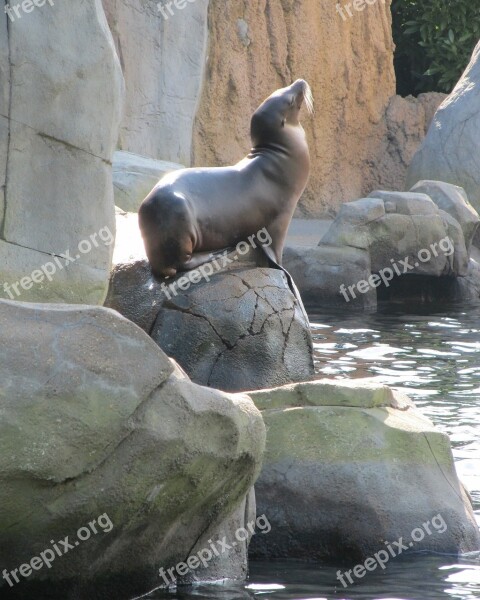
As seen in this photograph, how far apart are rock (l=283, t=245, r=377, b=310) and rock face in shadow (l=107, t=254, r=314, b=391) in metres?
4.06

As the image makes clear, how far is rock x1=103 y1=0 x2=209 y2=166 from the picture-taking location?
13.1 m

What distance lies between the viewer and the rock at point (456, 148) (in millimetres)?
14359

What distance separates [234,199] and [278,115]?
89 centimetres

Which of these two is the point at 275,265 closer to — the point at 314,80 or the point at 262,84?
the point at 262,84

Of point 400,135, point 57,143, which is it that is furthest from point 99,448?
point 400,135

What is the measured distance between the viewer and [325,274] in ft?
36.5

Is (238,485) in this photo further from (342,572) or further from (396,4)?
(396,4)

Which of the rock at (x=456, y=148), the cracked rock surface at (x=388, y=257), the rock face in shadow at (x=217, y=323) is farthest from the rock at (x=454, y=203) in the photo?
the rock face in shadow at (x=217, y=323)

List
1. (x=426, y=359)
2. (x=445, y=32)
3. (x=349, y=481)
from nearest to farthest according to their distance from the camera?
(x=349, y=481)
(x=426, y=359)
(x=445, y=32)

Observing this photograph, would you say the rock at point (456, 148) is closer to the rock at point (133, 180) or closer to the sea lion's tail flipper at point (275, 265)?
the rock at point (133, 180)

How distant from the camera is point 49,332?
12.3 feet

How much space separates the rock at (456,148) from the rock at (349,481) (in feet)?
32.0

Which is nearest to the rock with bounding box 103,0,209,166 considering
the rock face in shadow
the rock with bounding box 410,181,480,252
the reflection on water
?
the rock with bounding box 410,181,480,252

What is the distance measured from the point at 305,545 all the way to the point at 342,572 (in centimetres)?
23
